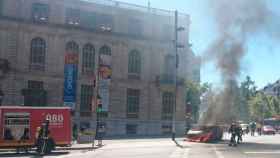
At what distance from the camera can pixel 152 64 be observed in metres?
56.1

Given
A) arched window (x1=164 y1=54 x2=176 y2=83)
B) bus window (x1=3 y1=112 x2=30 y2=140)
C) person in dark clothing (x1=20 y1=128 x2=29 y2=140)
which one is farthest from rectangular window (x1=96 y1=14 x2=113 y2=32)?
person in dark clothing (x1=20 y1=128 x2=29 y2=140)

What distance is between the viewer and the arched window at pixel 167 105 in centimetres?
5684

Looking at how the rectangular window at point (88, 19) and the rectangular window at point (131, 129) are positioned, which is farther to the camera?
the rectangular window at point (131, 129)

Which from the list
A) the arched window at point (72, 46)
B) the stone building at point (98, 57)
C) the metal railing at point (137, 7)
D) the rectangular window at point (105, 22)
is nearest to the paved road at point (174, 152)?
the stone building at point (98, 57)

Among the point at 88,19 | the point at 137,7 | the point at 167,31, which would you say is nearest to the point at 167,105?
the point at 167,31

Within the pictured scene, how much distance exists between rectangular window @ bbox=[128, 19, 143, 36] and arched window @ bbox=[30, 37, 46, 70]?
10.3 m

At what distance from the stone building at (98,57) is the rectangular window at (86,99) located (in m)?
0.10

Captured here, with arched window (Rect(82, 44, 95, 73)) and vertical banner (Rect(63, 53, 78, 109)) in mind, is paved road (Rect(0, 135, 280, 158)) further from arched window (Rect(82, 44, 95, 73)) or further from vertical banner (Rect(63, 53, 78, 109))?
arched window (Rect(82, 44, 95, 73))

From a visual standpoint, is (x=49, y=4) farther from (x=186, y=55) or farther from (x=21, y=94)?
(x=186, y=55)

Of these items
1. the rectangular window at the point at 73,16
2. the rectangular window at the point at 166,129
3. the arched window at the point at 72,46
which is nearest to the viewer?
the arched window at the point at 72,46

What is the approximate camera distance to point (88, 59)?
5262 centimetres

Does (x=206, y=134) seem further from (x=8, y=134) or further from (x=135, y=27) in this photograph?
(x=135, y=27)

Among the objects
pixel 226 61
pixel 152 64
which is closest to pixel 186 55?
pixel 152 64

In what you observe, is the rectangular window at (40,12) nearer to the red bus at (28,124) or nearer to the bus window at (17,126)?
the red bus at (28,124)
